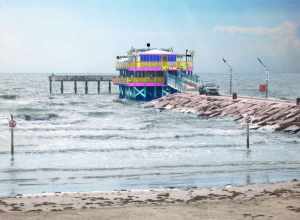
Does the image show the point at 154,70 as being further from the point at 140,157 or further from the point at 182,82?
the point at 140,157

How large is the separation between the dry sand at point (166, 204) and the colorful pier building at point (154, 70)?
55909 mm

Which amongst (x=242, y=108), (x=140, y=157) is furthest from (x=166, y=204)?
(x=242, y=108)

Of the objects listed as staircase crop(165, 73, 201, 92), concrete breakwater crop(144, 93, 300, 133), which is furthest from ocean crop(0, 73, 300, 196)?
staircase crop(165, 73, 201, 92)

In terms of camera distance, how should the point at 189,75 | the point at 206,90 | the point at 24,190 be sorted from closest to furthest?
the point at 24,190, the point at 206,90, the point at 189,75

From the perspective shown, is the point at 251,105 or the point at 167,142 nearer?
the point at 167,142

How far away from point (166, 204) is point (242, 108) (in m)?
37.9

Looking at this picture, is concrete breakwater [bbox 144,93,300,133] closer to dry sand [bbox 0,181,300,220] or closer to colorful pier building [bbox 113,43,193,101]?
colorful pier building [bbox 113,43,193,101]

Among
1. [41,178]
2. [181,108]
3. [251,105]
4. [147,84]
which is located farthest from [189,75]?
[41,178]

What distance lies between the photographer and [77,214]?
15672mm

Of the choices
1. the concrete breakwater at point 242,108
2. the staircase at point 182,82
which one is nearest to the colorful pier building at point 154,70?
the staircase at point 182,82

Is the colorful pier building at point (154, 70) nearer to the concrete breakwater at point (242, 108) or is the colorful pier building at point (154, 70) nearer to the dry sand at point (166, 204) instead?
the concrete breakwater at point (242, 108)

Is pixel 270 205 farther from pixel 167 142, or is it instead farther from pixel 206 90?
pixel 206 90

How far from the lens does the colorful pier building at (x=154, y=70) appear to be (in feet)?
250

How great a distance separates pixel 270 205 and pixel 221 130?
26.4 meters
